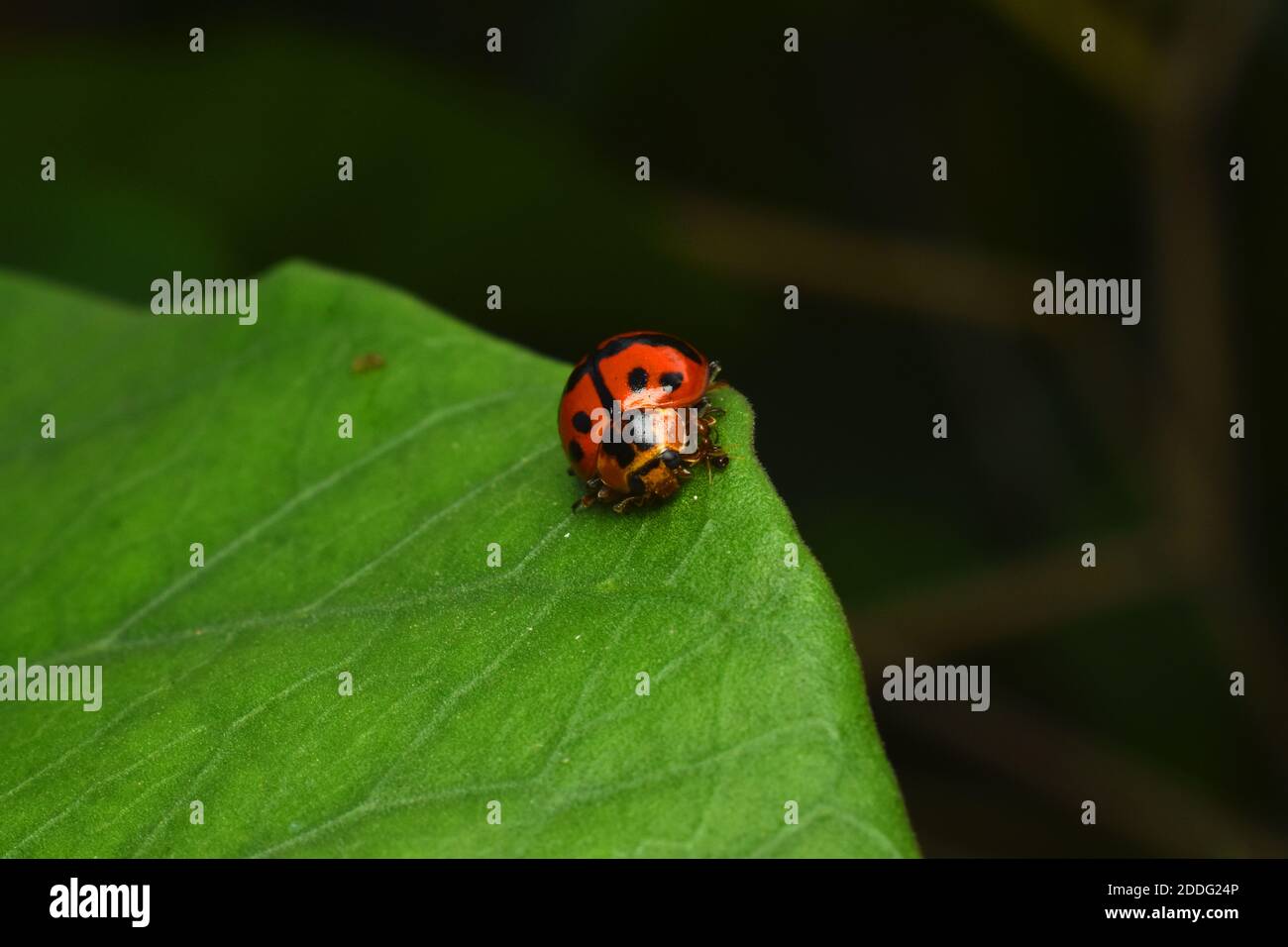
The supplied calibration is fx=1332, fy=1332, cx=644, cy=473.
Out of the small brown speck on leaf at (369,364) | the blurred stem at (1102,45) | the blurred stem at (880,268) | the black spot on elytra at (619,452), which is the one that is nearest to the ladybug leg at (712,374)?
the black spot on elytra at (619,452)

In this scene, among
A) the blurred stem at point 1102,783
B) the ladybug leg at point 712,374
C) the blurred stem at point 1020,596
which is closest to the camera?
the ladybug leg at point 712,374

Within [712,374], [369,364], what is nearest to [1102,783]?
[712,374]

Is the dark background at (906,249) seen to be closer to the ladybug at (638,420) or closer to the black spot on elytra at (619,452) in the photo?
the ladybug at (638,420)

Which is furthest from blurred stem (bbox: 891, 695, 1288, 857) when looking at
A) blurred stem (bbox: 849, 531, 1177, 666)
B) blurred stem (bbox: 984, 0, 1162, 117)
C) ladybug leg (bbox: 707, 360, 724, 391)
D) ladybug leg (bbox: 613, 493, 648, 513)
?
ladybug leg (bbox: 613, 493, 648, 513)

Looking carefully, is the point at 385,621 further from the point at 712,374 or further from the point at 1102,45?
the point at 1102,45

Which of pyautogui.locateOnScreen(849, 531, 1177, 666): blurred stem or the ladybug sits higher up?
the ladybug

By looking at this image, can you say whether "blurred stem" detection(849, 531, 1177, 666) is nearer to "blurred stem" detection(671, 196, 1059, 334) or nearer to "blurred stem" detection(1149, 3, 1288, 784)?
"blurred stem" detection(1149, 3, 1288, 784)
